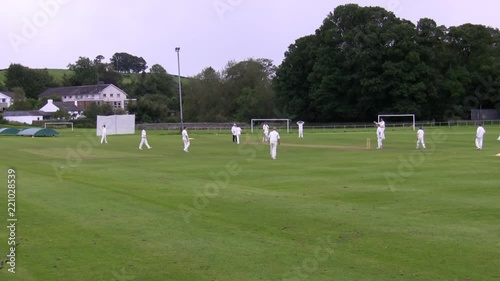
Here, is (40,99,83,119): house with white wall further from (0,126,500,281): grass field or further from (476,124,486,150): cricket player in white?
(0,126,500,281): grass field

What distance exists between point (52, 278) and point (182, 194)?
9423 mm

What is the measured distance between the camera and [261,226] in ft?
43.5

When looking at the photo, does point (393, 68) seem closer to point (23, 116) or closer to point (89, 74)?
point (23, 116)

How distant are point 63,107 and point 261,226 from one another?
141705 mm

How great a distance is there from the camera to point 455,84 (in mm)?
92312

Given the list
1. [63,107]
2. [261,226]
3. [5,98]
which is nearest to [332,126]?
[63,107]

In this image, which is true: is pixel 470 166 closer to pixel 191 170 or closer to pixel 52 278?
pixel 191 170

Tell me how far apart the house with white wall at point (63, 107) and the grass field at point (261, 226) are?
120031 mm

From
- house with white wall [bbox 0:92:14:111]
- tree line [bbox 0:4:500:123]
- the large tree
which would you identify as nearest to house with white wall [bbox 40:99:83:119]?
house with white wall [bbox 0:92:14:111]

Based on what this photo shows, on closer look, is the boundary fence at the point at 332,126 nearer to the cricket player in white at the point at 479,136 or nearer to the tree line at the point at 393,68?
the tree line at the point at 393,68

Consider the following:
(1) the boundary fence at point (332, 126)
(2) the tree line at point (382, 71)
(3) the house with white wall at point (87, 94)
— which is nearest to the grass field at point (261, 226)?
(1) the boundary fence at point (332, 126)

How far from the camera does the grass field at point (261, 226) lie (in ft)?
31.8

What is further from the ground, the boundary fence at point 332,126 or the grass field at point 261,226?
the boundary fence at point 332,126

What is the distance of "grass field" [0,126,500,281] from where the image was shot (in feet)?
31.8
